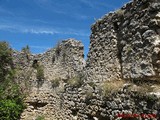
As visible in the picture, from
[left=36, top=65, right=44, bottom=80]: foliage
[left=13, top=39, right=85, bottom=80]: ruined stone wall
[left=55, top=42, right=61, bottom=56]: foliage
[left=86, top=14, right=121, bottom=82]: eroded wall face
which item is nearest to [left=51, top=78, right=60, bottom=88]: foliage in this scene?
[left=13, top=39, right=85, bottom=80]: ruined stone wall

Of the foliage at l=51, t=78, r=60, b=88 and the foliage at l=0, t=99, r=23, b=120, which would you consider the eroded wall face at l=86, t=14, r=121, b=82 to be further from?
the foliage at l=0, t=99, r=23, b=120

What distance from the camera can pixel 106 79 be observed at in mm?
10117

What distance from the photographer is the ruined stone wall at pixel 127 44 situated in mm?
8102

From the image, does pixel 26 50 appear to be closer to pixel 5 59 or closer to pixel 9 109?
pixel 5 59

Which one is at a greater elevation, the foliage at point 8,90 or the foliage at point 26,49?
the foliage at point 26,49

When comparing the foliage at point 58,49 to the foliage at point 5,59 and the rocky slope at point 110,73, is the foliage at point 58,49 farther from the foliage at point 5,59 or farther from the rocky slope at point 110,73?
the foliage at point 5,59

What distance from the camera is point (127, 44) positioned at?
9.24 metres

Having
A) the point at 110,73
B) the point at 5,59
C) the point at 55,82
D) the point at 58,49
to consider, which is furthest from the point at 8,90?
the point at 110,73

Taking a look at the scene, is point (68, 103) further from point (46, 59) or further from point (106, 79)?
point (46, 59)

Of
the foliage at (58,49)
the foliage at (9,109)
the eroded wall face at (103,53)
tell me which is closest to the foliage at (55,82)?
the foliage at (58,49)

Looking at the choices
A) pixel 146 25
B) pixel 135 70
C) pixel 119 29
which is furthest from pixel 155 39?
pixel 119 29

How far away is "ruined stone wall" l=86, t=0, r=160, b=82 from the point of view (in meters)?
8.10

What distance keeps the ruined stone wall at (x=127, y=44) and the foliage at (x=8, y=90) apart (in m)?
4.73

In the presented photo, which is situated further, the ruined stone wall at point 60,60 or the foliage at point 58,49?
the foliage at point 58,49
